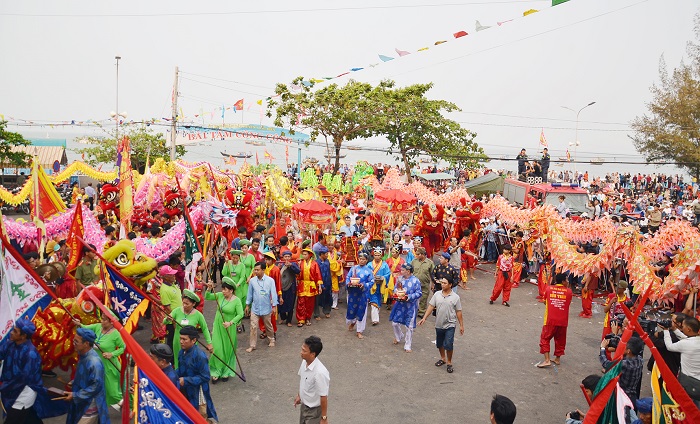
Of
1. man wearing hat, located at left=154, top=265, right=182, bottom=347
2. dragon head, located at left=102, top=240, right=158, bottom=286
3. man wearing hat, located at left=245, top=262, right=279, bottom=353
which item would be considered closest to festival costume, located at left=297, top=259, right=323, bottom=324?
man wearing hat, located at left=245, top=262, right=279, bottom=353

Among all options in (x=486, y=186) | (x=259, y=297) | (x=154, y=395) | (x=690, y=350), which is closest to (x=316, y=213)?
(x=259, y=297)

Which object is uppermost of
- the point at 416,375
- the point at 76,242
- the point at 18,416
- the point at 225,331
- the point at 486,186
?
the point at 486,186

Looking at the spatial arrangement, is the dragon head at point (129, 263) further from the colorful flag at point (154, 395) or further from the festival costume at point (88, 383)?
the colorful flag at point (154, 395)

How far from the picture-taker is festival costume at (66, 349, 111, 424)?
16.9ft

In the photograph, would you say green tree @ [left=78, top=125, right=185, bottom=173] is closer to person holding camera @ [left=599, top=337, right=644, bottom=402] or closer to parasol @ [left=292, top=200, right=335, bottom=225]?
parasol @ [left=292, top=200, right=335, bottom=225]

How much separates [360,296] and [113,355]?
455cm

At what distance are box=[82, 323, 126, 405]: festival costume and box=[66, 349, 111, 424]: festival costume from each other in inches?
18.1

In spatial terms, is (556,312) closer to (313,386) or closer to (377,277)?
(377,277)

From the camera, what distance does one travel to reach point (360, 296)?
944 cm

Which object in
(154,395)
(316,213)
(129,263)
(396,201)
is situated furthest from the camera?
(396,201)

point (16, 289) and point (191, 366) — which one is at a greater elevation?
point (16, 289)

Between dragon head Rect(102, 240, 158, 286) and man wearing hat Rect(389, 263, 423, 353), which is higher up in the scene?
dragon head Rect(102, 240, 158, 286)

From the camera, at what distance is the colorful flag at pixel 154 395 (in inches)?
145

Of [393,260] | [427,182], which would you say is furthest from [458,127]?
[393,260]
